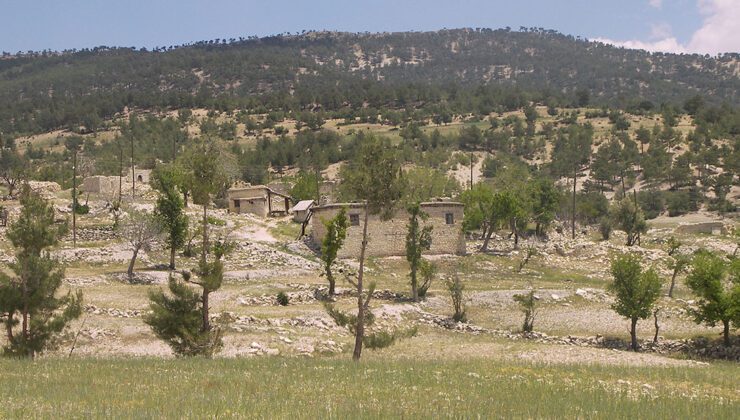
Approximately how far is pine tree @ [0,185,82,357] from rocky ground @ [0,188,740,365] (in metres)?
1.74

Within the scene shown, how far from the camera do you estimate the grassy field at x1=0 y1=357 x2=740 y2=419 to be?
10.7 meters

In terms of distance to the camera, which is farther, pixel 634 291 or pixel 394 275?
pixel 394 275

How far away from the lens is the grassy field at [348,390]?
10.7 m

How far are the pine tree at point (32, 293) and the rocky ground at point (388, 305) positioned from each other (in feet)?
5.70

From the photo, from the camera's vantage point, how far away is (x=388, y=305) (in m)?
35.8

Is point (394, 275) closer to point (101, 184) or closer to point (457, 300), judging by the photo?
point (457, 300)

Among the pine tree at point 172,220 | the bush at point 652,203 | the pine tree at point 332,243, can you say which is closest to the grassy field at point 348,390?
the pine tree at point 332,243

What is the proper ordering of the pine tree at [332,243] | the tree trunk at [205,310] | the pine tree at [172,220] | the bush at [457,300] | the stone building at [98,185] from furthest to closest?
the stone building at [98,185] → the pine tree at [172,220] → the pine tree at [332,243] → the bush at [457,300] → the tree trunk at [205,310]

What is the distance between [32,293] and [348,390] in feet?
42.7

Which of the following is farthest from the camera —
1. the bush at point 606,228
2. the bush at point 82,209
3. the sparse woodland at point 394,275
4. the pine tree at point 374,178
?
the bush at point 606,228

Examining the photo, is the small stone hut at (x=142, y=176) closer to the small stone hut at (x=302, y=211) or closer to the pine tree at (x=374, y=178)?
the small stone hut at (x=302, y=211)

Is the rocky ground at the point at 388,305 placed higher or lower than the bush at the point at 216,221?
lower

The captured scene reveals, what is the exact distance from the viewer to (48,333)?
2108 cm

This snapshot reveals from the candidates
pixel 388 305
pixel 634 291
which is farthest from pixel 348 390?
pixel 388 305
